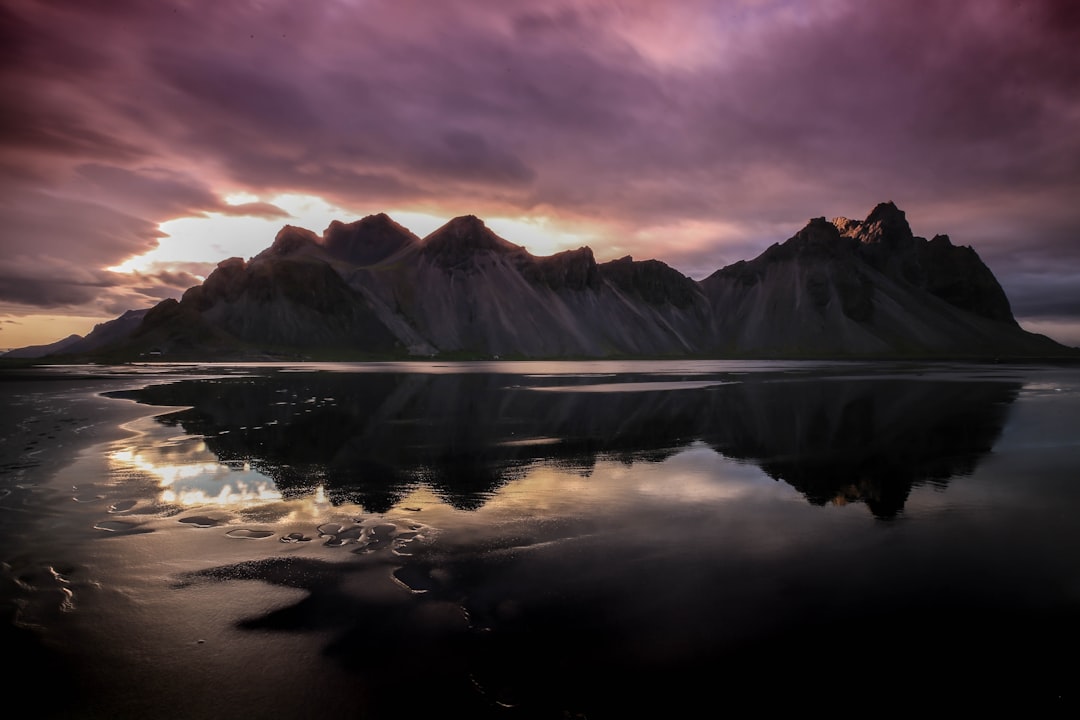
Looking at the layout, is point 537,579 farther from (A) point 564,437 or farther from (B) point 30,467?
(B) point 30,467

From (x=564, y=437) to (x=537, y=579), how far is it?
1836 cm

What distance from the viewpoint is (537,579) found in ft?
36.7

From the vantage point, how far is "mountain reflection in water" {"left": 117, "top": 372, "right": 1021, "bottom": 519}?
19781 millimetres

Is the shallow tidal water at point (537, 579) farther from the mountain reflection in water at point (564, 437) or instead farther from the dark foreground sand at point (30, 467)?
the mountain reflection in water at point (564, 437)

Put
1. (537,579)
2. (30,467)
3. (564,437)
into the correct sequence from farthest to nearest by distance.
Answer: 1. (564,437)
2. (30,467)
3. (537,579)

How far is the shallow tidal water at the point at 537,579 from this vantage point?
7.63 metres

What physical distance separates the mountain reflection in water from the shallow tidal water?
12.6 inches

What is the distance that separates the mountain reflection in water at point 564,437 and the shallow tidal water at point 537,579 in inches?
12.6

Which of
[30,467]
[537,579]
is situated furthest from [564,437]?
[30,467]

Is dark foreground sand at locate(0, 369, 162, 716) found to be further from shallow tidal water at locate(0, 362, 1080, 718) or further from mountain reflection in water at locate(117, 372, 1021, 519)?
mountain reflection in water at locate(117, 372, 1021, 519)

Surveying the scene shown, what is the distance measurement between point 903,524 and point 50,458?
99.1 feet

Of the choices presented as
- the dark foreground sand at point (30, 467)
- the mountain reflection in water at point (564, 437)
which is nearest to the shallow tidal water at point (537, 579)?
the dark foreground sand at point (30, 467)

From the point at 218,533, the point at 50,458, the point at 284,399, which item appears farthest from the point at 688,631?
the point at 284,399

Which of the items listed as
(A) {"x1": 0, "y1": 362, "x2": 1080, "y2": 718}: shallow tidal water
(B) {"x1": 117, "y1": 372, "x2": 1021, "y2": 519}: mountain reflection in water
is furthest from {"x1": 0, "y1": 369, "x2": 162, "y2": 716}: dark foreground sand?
(B) {"x1": 117, "y1": 372, "x2": 1021, "y2": 519}: mountain reflection in water
